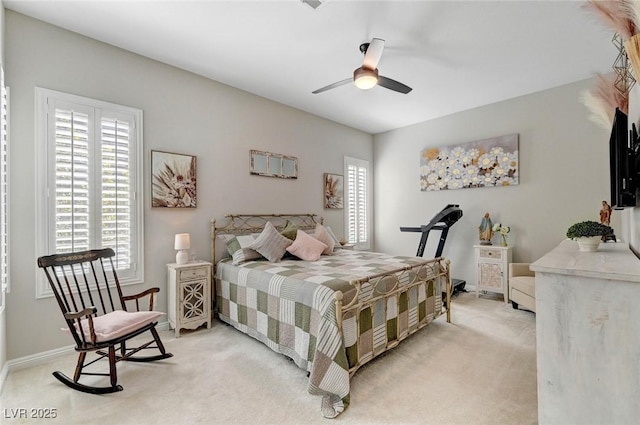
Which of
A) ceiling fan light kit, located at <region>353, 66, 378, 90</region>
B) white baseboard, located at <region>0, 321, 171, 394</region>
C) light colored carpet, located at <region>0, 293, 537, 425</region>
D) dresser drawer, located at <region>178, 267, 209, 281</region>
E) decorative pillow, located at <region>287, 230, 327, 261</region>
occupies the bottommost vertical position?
light colored carpet, located at <region>0, 293, 537, 425</region>

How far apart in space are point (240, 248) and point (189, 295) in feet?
2.54

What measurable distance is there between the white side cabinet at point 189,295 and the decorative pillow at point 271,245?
0.63m

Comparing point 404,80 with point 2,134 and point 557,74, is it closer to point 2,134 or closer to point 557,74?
point 557,74

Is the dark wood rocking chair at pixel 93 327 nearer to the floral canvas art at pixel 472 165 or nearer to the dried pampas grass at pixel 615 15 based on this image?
the dried pampas grass at pixel 615 15

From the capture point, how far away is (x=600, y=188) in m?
3.88

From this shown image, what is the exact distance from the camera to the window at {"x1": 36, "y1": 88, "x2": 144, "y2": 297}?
2703 millimetres

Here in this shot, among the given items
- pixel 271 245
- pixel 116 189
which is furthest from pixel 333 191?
pixel 116 189

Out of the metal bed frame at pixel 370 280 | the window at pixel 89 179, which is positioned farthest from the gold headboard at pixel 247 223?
the window at pixel 89 179

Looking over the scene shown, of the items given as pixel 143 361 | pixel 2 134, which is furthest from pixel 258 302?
pixel 2 134

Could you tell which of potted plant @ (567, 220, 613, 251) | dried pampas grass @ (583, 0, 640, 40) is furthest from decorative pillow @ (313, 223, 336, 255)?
dried pampas grass @ (583, 0, 640, 40)

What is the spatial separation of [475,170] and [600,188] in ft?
5.16

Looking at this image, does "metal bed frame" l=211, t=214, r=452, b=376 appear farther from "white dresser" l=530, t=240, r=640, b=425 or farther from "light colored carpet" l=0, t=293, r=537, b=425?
"white dresser" l=530, t=240, r=640, b=425

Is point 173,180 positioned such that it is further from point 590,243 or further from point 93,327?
point 590,243

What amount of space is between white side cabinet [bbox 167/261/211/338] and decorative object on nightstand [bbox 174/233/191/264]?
0.23ft
